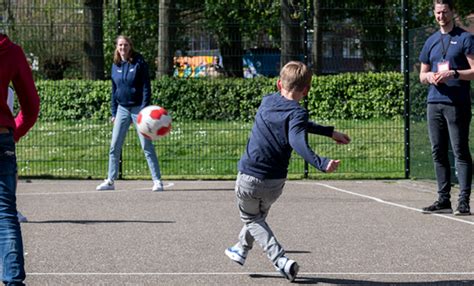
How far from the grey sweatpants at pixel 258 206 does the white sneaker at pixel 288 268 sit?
6cm

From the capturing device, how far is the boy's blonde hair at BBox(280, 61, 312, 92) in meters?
7.43

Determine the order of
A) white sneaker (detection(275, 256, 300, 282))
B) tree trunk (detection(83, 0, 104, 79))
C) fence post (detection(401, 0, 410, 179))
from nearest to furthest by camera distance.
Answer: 1. white sneaker (detection(275, 256, 300, 282))
2. fence post (detection(401, 0, 410, 179))
3. tree trunk (detection(83, 0, 104, 79))

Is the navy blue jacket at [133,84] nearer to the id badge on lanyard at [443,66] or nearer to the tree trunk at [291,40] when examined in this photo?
the tree trunk at [291,40]

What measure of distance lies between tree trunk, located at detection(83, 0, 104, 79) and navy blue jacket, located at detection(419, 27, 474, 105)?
693cm

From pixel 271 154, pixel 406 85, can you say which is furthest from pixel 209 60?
pixel 271 154

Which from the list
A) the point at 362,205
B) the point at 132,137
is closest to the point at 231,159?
the point at 132,137

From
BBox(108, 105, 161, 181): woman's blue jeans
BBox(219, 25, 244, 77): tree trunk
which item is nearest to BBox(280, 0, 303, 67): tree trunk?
BBox(219, 25, 244, 77): tree trunk

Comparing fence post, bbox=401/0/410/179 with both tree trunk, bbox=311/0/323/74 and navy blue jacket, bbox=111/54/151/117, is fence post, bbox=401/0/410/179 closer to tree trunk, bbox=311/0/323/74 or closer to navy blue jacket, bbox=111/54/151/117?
tree trunk, bbox=311/0/323/74

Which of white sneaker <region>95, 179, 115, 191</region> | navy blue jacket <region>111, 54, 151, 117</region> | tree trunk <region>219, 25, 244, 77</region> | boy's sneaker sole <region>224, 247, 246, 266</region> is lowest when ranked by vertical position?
white sneaker <region>95, 179, 115, 191</region>

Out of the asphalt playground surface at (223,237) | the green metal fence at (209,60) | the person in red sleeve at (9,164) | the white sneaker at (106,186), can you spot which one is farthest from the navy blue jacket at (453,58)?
the person in red sleeve at (9,164)

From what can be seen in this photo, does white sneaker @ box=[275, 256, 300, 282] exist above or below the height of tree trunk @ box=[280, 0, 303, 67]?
below

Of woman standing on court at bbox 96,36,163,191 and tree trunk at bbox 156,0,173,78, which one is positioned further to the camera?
tree trunk at bbox 156,0,173,78

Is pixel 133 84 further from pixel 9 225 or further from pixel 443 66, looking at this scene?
pixel 9 225

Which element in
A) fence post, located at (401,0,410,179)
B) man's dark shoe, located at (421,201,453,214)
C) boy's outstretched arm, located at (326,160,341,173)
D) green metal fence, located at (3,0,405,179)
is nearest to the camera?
boy's outstretched arm, located at (326,160,341,173)
